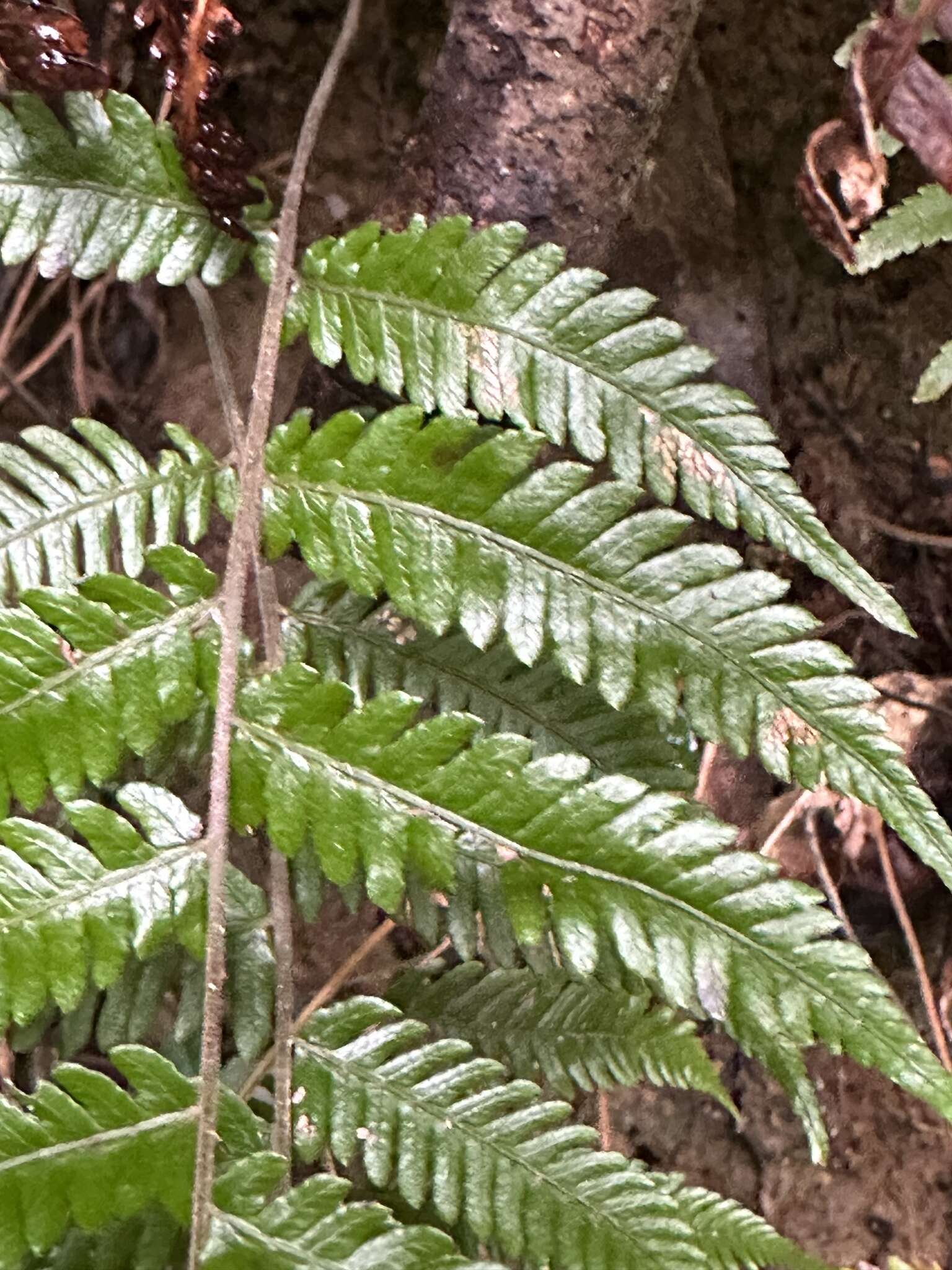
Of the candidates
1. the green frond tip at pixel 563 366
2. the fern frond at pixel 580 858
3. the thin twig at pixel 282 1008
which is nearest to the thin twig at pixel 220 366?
the green frond tip at pixel 563 366

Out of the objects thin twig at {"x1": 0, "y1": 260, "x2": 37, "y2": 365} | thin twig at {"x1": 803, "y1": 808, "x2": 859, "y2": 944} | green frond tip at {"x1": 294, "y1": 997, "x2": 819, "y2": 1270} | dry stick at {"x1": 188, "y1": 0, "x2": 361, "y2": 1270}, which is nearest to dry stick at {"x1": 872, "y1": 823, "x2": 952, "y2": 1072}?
thin twig at {"x1": 803, "y1": 808, "x2": 859, "y2": 944}

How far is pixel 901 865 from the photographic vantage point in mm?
2025

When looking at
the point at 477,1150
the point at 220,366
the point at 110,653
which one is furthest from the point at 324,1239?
the point at 220,366

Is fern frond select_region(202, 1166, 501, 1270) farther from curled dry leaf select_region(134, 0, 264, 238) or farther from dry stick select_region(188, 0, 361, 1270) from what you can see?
curled dry leaf select_region(134, 0, 264, 238)

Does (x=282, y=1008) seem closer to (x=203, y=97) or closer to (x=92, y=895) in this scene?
(x=92, y=895)

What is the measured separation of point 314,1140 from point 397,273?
1034 millimetres

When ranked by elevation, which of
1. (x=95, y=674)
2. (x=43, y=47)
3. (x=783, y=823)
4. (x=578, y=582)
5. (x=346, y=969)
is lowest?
(x=346, y=969)

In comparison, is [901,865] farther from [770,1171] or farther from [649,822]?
[649,822]

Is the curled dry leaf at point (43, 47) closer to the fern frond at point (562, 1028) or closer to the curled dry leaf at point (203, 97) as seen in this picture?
the curled dry leaf at point (203, 97)

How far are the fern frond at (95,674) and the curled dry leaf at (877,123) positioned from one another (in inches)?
39.2

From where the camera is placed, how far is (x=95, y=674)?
3.76ft

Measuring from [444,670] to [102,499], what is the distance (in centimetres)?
50

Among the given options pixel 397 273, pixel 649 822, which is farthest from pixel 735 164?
pixel 649 822

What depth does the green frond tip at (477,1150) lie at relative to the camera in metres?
1.08
